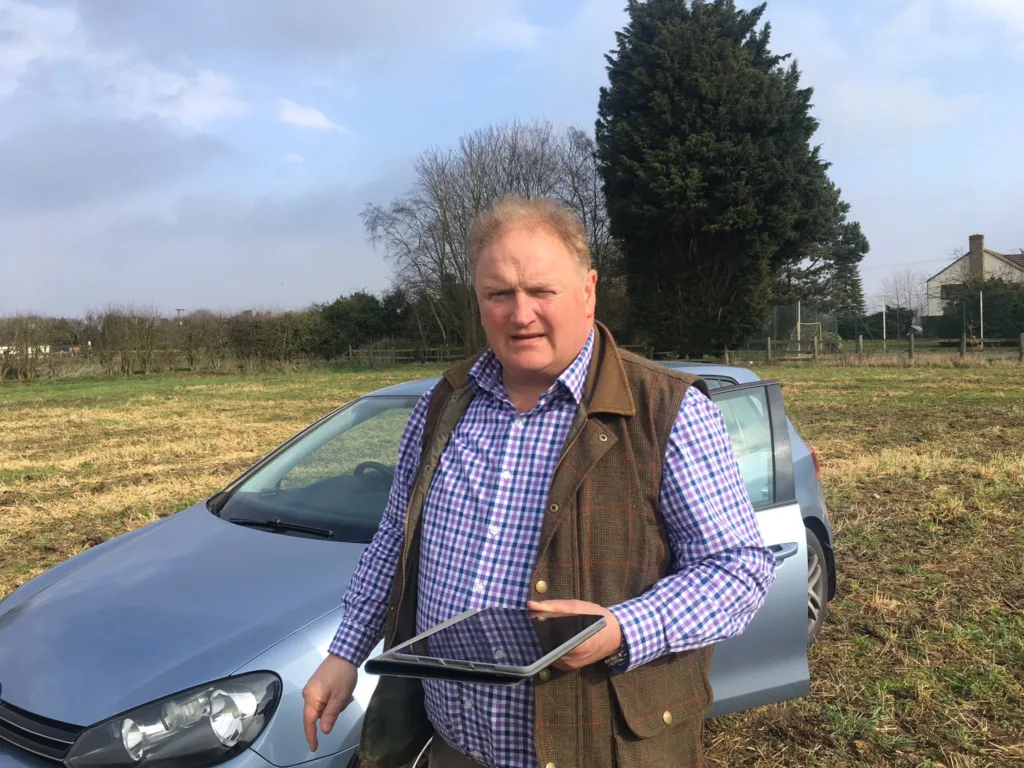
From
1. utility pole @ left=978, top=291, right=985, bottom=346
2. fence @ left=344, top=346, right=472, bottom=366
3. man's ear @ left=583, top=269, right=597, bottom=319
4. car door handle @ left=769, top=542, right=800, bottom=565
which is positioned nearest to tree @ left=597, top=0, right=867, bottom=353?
utility pole @ left=978, top=291, right=985, bottom=346

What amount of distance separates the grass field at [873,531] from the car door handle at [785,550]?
77 cm

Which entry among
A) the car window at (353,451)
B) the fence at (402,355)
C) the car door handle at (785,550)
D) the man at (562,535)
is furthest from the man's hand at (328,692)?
the fence at (402,355)

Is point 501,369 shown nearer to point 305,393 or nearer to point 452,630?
point 452,630

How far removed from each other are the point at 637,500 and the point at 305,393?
2160cm

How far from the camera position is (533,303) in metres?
1.61

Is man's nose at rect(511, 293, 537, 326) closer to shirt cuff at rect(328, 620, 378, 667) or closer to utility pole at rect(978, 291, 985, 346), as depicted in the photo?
shirt cuff at rect(328, 620, 378, 667)

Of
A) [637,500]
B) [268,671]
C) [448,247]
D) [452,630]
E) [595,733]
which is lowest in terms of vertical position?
[268,671]

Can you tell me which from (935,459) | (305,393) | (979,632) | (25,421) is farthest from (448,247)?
(979,632)

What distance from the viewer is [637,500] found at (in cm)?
146

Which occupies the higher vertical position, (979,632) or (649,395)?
(649,395)

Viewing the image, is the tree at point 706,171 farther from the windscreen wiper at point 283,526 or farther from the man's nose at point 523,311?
the man's nose at point 523,311

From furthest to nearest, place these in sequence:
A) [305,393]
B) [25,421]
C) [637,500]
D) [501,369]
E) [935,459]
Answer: [305,393]
[25,421]
[935,459]
[501,369]
[637,500]

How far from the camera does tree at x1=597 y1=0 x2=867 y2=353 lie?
2819 cm

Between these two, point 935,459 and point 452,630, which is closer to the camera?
point 452,630
